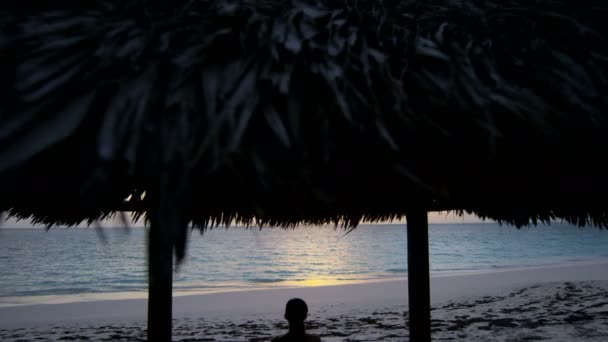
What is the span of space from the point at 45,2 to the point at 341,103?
3.17 feet

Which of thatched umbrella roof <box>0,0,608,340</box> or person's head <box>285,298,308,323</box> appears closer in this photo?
thatched umbrella roof <box>0,0,608,340</box>

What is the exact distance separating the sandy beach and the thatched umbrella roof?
178 inches

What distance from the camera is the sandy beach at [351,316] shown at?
6336 millimetres

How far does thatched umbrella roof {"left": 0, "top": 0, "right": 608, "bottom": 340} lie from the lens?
1.39 meters

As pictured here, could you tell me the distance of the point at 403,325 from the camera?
275 inches

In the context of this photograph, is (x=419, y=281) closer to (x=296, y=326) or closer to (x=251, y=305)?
(x=296, y=326)

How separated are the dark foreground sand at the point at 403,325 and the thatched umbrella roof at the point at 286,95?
4491 millimetres

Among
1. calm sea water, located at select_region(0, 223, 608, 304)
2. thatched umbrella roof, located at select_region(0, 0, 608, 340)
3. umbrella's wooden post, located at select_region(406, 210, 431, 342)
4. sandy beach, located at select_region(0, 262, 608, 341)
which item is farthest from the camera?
calm sea water, located at select_region(0, 223, 608, 304)

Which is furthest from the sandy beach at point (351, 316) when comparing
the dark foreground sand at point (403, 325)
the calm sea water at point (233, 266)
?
the calm sea water at point (233, 266)

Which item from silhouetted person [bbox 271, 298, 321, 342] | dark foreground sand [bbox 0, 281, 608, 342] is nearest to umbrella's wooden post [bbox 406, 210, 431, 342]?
silhouetted person [bbox 271, 298, 321, 342]

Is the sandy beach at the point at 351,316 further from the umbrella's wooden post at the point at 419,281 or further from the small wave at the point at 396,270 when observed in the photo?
the small wave at the point at 396,270

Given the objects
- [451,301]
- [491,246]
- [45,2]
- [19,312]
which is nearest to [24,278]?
[19,312]

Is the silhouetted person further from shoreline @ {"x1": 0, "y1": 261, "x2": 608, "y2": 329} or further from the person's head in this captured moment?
shoreline @ {"x1": 0, "y1": 261, "x2": 608, "y2": 329}

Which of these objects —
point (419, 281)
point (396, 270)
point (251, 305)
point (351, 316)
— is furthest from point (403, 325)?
point (396, 270)
